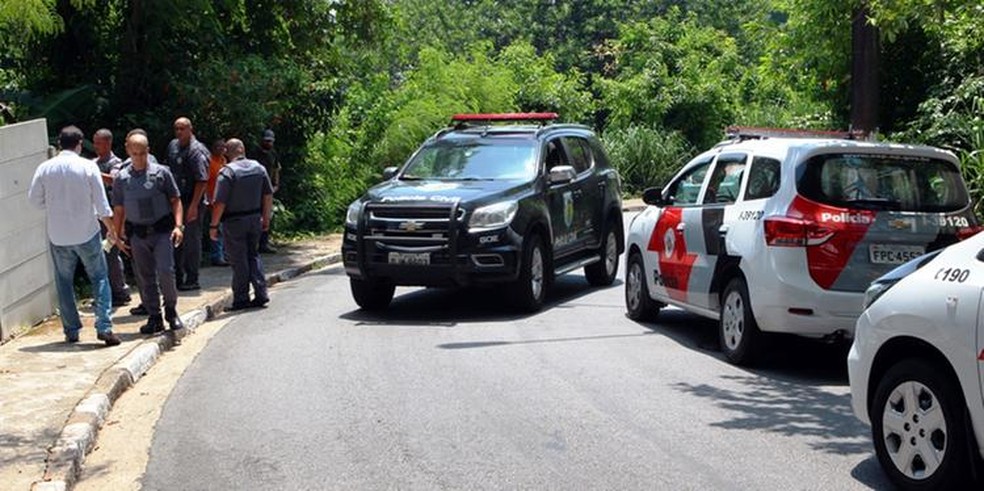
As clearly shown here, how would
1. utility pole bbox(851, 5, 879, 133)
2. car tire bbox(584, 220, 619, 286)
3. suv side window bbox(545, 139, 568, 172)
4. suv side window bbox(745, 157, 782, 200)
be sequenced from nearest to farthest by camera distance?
suv side window bbox(745, 157, 782, 200) → suv side window bbox(545, 139, 568, 172) → car tire bbox(584, 220, 619, 286) → utility pole bbox(851, 5, 879, 133)

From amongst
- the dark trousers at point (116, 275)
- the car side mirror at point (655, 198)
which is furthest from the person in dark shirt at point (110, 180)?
the car side mirror at point (655, 198)

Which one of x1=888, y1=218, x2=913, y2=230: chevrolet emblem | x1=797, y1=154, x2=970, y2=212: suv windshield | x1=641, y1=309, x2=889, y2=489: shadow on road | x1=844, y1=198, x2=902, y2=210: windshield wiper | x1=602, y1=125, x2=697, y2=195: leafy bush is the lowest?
x1=602, y1=125, x2=697, y2=195: leafy bush

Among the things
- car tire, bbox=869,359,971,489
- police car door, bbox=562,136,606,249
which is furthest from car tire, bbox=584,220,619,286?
car tire, bbox=869,359,971,489

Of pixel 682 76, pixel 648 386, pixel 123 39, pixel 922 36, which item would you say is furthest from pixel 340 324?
pixel 682 76

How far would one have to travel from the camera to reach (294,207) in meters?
23.9

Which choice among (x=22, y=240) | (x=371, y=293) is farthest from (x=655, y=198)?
(x=22, y=240)

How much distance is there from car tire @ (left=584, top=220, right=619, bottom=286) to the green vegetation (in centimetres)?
412

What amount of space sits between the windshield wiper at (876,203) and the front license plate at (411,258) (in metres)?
4.85

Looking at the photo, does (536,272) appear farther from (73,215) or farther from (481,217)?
(73,215)

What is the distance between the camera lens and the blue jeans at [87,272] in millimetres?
11281

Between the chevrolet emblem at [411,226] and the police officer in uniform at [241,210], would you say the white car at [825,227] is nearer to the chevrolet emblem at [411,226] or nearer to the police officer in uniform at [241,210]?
the chevrolet emblem at [411,226]

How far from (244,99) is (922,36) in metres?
11.7

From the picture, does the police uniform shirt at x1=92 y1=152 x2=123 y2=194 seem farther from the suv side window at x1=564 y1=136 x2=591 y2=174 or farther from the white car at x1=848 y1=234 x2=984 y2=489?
the white car at x1=848 y1=234 x2=984 y2=489

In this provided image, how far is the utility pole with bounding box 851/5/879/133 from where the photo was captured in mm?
17562
